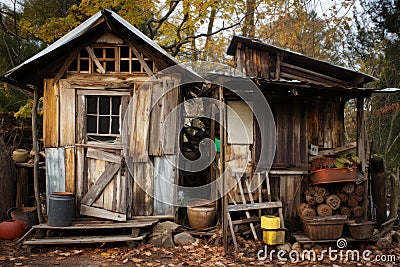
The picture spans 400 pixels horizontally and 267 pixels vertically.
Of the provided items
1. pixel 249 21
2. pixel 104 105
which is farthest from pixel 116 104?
pixel 249 21

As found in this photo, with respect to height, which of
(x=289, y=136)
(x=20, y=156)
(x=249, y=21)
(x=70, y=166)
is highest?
(x=249, y=21)

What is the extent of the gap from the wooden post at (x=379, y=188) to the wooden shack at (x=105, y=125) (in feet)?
15.0

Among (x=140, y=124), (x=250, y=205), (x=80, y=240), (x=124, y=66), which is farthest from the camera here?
(x=124, y=66)

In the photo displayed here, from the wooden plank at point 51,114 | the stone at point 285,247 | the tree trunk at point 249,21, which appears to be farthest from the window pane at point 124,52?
the tree trunk at point 249,21

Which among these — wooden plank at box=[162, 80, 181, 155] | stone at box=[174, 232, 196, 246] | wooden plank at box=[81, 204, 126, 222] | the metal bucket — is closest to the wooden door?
wooden plank at box=[81, 204, 126, 222]

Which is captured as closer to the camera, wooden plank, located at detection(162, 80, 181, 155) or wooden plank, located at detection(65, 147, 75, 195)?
wooden plank, located at detection(65, 147, 75, 195)

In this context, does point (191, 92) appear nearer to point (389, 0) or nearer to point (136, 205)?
point (136, 205)

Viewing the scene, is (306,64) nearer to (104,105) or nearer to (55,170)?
(104,105)

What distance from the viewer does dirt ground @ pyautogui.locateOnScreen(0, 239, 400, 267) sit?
5.53 meters

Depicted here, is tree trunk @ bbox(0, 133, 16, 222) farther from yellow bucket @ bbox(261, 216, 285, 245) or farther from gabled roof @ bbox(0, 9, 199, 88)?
yellow bucket @ bbox(261, 216, 285, 245)

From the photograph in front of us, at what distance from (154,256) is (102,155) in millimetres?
2293

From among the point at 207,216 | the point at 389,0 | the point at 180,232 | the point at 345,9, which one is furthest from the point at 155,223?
the point at 345,9

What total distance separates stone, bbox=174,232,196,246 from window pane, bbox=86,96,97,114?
3098 millimetres

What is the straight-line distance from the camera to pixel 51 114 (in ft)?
22.2
